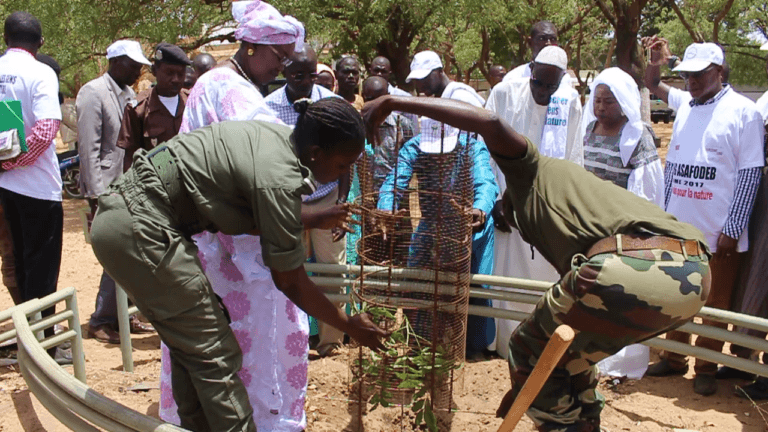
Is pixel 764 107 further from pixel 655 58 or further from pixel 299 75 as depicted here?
pixel 299 75

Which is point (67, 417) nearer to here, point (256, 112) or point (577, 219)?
point (256, 112)

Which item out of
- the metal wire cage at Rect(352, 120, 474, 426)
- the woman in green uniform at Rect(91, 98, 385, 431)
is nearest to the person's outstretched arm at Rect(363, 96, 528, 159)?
the woman in green uniform at Rect(91, 98, 385, 431)

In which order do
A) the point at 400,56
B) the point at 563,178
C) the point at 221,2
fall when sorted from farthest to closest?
the point at 400,56 < the point at 221,2 < the point at 563,178

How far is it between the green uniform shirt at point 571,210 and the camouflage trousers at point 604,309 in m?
0.10

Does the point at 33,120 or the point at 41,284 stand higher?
the point at 33,120

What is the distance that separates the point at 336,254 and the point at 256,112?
217 centimetres

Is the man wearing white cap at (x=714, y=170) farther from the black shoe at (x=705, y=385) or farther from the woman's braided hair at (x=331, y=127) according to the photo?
the woman's braided hair at (x=331, y=127)

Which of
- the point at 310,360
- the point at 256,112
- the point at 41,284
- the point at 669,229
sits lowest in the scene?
the point at 310,360

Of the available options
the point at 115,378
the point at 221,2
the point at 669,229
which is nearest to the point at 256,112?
the point at 669,229

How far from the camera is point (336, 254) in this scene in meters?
5.42

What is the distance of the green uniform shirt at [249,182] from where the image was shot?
2.60 m

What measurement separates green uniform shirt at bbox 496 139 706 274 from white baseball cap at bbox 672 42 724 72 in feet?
6.93

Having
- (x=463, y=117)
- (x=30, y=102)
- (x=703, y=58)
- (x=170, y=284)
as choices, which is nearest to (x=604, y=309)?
(x=463, y=117)

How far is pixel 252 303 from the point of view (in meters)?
3.39
